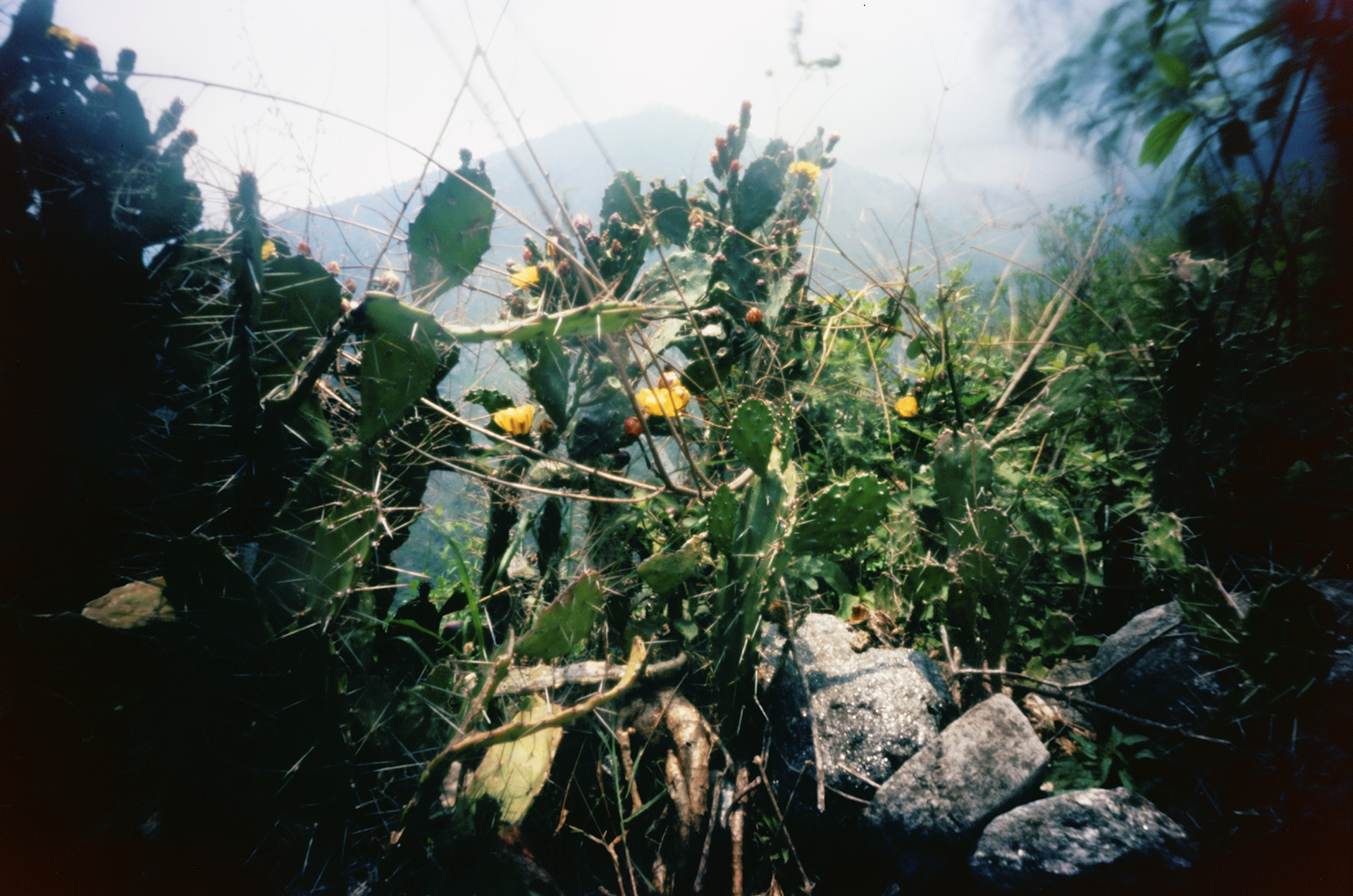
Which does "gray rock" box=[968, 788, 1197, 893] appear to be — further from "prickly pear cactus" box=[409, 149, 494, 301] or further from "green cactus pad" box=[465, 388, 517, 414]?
"prickly pear cactus" box=[409, 149, 494, 301]

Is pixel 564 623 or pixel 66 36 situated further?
pixel 564 623

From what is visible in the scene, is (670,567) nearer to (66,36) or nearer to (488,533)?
(488,533)

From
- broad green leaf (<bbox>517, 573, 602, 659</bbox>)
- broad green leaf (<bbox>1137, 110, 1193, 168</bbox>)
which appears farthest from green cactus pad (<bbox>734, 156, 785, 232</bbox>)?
broad green leaf (<bbox>517, 573, 602, 659</bbox>)

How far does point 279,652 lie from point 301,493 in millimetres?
193

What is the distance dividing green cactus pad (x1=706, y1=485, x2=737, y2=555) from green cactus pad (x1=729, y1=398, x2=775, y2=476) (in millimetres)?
66

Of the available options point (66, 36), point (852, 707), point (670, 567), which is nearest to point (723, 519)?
point (670, 567)

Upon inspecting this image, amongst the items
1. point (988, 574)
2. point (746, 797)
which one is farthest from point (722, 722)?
point (988, 574)

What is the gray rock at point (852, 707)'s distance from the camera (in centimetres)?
77

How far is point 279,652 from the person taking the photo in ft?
1.88

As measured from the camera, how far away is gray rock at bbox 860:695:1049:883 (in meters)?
0.66

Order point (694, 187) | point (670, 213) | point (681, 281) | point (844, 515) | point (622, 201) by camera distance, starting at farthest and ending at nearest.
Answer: point (694, 187)
point (670, 213)
point (622, 201)
point (681, 281)
point (844, 515)

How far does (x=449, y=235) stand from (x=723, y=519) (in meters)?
0.64

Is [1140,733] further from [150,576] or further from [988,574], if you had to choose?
[150,576]

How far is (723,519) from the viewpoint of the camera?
0.76 meters
